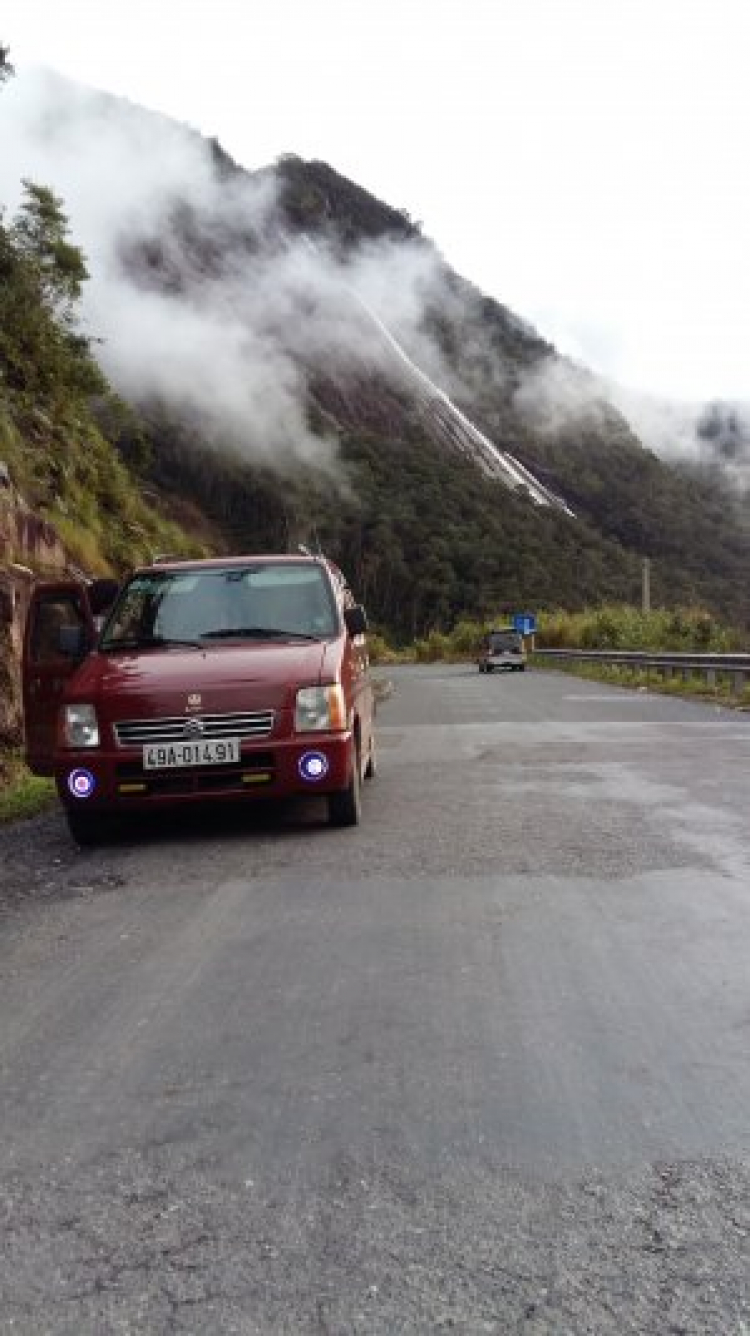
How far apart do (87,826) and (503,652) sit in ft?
125

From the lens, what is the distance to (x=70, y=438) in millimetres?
25406

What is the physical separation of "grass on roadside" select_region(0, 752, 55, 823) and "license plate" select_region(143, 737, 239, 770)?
2.43m

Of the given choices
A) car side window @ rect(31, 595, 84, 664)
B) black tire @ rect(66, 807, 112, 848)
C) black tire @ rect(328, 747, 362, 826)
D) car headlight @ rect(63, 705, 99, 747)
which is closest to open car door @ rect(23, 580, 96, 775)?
car side window @ rect(31, 595, 84, 664)

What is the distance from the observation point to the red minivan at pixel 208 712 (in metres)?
7.01

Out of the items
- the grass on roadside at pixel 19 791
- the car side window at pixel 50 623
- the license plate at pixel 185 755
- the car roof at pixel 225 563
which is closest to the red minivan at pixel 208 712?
the license plate at pixel 185 755

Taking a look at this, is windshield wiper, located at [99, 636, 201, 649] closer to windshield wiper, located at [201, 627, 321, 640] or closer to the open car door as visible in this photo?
windshield wiper, located at [201, 627, 321, 640]

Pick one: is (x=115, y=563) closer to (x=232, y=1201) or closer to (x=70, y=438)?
(x=70, y=438)

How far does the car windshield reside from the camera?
8117 mm

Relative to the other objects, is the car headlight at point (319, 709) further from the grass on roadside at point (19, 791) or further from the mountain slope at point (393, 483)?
the mountain slope at point (393, 483)

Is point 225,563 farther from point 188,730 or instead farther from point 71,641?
point 188,730

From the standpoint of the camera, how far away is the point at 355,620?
28.3 feet

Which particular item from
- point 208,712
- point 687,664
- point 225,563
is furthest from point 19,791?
point 687,664

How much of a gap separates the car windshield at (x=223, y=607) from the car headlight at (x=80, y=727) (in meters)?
1.01

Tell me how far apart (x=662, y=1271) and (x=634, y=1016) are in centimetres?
151
